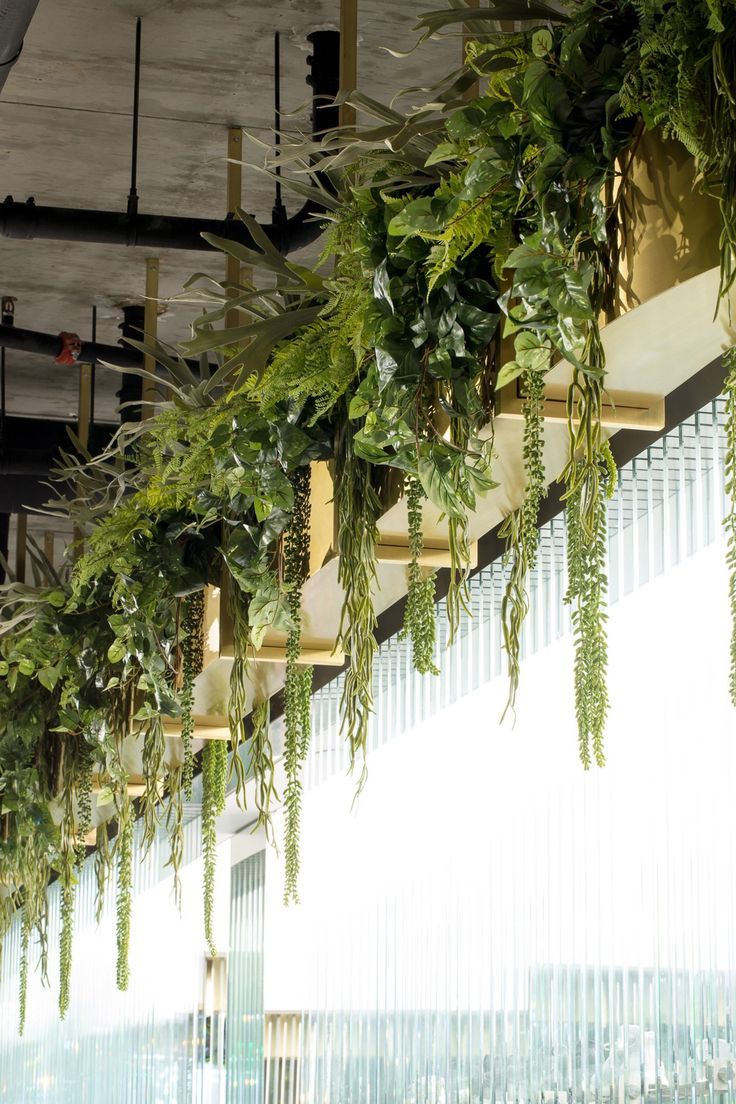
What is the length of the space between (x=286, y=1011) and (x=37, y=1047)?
156 inches

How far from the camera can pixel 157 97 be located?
445 centimetres

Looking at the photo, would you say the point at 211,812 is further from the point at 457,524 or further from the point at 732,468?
the point at 732,468

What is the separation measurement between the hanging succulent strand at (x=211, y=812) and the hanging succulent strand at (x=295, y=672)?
1.39ft

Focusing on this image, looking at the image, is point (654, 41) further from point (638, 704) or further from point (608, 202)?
point (638, 704)

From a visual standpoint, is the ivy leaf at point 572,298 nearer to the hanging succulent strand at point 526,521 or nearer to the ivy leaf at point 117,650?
the hanging succulent strand at point 526,521

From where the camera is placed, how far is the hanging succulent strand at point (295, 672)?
274cm

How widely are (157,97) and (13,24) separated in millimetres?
1597

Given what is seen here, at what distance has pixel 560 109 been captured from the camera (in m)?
1.54

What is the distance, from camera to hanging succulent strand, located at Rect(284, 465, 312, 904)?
2740mm

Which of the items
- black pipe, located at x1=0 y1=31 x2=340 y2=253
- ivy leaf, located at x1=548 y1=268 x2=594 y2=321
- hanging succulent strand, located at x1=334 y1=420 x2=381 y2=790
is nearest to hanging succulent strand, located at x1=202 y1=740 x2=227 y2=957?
hanging succulent strand, located at x1=334 y1=420 x2=381 y2=790

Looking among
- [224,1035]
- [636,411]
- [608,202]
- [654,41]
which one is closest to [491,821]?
[636,411]

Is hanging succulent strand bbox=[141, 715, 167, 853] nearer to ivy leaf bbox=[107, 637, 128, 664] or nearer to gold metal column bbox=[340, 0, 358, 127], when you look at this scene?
ivy leaf bbox=[107, 637, 128, 664]

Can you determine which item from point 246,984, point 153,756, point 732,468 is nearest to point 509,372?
point 732,468

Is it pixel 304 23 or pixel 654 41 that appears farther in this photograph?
pixel 304 23
